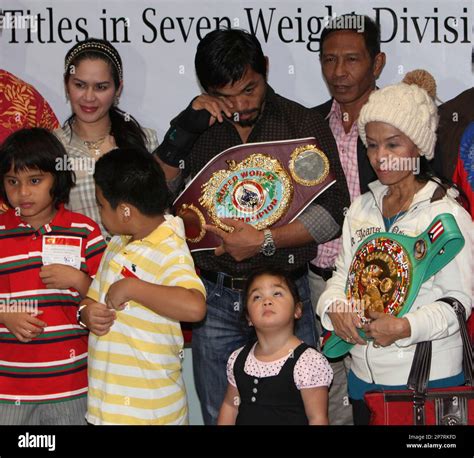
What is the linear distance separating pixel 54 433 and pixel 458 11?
2997mm

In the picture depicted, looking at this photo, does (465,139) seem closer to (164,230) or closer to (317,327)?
(317,327)

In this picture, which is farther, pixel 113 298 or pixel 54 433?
pixel 54 433

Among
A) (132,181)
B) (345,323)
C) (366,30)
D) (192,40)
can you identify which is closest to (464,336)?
(345,323)

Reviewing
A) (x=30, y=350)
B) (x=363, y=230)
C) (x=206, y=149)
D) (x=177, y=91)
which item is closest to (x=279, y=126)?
(x=206, y=149)

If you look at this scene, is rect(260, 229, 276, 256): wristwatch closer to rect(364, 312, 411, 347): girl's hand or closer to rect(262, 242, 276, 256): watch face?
rect(262, 242, 276, 256): watch face

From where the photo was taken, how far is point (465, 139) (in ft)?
13.3

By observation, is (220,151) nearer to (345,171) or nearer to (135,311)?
(345,171)

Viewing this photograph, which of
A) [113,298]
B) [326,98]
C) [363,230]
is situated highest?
[326,98]

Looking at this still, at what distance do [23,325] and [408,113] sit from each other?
5.62 ft

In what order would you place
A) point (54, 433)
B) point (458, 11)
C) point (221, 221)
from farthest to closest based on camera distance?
point (458, 11)
point (221, 221)
point (54, 433)

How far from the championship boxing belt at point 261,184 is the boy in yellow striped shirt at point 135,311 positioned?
18.1 inches

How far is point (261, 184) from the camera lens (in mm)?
3992

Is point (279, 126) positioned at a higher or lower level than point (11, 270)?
higher

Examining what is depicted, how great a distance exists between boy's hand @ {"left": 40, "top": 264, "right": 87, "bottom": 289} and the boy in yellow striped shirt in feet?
0.53
